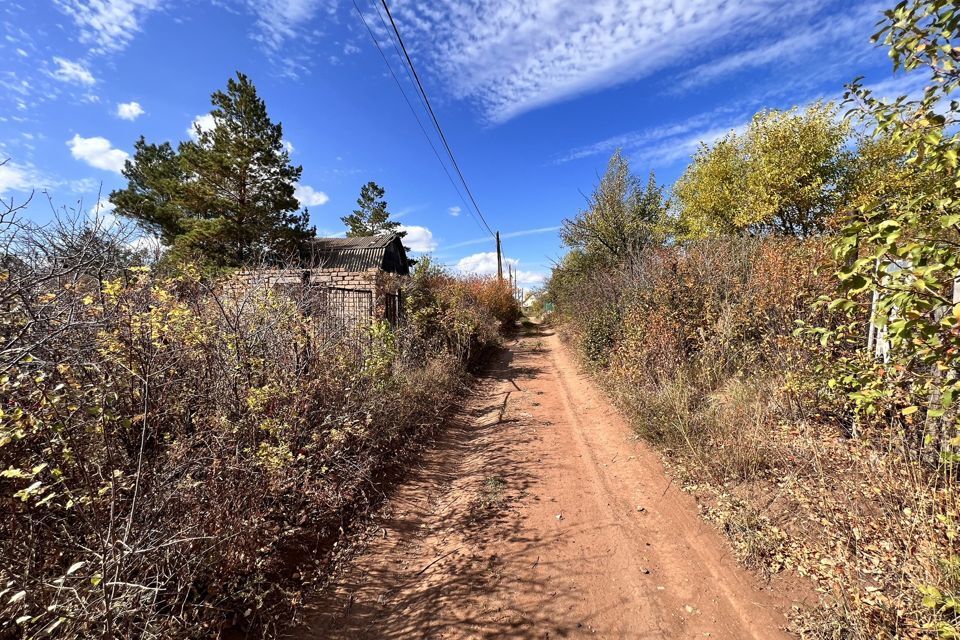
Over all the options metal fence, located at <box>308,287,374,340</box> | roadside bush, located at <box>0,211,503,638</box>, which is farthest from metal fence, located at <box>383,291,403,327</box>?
roadside bush, located at <box>0,211,503,638</box>

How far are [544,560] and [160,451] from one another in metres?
3.28

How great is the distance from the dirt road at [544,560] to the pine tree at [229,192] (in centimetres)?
1705

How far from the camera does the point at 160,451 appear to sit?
116 inches

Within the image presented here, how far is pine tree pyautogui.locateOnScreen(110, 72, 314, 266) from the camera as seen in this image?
1720 cm

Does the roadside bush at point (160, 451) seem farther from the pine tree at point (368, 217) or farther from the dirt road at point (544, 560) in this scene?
the pine tree at point (368, 217)

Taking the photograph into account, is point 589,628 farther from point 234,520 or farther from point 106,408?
point 106,408

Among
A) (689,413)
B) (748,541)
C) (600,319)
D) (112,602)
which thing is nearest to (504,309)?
(600,319)

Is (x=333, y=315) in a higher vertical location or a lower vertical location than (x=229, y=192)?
lower

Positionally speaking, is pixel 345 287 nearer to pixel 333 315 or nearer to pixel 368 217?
pixel 333 315

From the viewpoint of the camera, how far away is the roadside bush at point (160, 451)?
1.82m

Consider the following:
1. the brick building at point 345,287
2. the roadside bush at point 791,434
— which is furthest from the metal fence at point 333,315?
the roadside bush at point 791,434

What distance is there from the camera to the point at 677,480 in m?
4.05

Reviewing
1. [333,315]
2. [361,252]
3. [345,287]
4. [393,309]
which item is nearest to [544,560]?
[333,315]

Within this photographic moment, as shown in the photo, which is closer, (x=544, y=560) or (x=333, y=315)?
(x=544, y=560)
